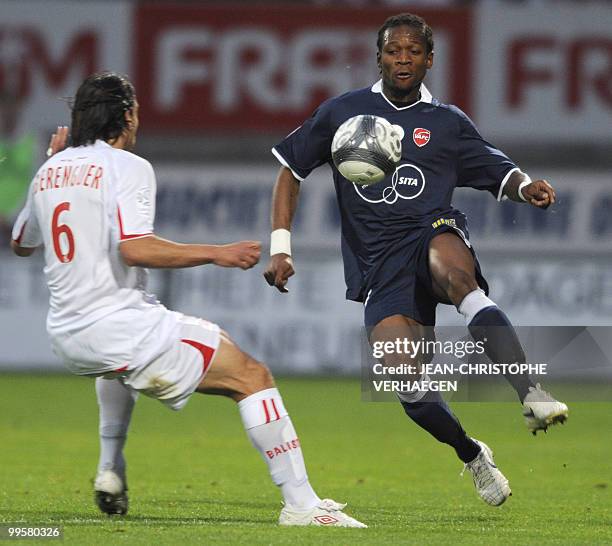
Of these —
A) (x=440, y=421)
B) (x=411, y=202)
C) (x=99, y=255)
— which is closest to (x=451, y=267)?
(x=411, y=202)

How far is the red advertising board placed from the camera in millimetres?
18891

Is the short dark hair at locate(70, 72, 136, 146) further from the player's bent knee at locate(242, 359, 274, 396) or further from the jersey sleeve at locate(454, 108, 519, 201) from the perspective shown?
the jersey sleeve at locate(454, 108, 519, 201)

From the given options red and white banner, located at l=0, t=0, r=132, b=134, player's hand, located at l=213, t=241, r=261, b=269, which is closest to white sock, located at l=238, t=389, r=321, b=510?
player's hand, located at l=213, t=241, r=261, b=269

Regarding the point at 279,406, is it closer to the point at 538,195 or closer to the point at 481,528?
the point at 481,528

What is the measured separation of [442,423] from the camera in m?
7.16

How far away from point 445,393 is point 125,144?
2.24 m

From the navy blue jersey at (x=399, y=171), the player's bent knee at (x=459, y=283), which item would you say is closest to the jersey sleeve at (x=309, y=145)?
the navy blue jersey at (x=399, y=171)

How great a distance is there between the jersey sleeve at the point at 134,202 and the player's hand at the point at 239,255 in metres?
0.31

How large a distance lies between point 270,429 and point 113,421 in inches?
42.7

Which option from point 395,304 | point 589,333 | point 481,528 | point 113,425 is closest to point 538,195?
point 395,304

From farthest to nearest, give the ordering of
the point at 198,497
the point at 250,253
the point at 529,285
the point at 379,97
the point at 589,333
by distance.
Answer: the point at 529,285 → the point at 589,333 → the point at 198,497 → the point at 379,97 → the point at 250,253

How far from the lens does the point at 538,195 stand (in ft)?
22.2

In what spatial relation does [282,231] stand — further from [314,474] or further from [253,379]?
[314,474]

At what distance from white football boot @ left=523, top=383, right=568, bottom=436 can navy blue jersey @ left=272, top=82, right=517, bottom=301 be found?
3.95ft
